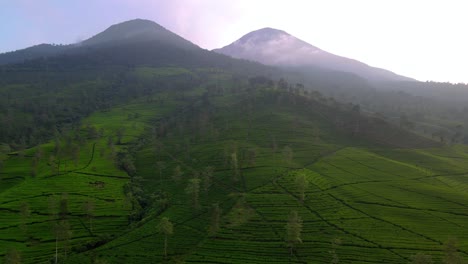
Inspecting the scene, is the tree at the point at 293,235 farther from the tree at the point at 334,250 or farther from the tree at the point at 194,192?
the tree at the point at 194,192

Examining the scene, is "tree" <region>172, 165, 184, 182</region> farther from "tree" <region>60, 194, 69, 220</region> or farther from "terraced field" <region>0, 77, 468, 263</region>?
"tree" <region>60, 194, 69, 220</region>

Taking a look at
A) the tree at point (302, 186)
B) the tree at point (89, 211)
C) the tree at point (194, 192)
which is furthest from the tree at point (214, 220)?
the tree at point (89, 211)

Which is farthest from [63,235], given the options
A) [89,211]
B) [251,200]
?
[251,200]

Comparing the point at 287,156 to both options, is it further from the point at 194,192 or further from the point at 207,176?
the point at 194,192

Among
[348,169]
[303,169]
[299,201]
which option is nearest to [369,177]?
[348,169]

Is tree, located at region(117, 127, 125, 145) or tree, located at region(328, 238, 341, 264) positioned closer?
tree, located at region(328, 238, 341, 264)

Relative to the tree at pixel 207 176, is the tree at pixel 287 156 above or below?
above

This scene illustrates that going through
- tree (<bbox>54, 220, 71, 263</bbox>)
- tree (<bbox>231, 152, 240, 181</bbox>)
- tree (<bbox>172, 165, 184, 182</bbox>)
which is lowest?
tree (<bbox>54, 220, 71, 263</bbox>)

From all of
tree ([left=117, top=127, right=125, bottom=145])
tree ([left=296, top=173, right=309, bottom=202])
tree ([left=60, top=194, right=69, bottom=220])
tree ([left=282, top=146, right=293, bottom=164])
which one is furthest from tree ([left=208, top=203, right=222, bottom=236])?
tree ([left=117, top=127, right=125, bottom=145])
